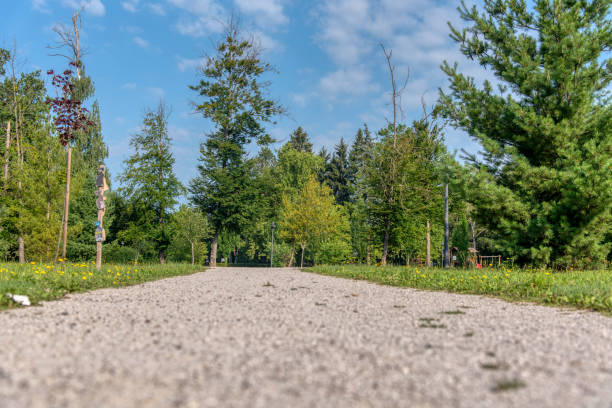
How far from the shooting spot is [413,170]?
1948 centimetres

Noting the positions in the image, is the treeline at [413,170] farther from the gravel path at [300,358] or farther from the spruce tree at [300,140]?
the spruce tree at [300,140]

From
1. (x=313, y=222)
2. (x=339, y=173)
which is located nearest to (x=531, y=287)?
(x=313, y=222)

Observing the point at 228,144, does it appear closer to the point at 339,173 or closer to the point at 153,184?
the point at 153,184

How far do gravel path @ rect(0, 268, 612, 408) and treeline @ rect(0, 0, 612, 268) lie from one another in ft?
25.3

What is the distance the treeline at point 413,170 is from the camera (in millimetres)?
11438

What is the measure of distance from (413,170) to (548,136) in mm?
8057

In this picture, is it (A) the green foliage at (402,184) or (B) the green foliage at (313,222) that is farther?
(B) the green foliage at (313,222)

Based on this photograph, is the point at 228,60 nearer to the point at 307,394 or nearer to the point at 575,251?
the point at 575,251

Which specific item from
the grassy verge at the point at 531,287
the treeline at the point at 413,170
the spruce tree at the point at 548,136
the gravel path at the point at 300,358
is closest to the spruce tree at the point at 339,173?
the treeline at the point at 413,170

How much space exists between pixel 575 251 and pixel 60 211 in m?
23.6

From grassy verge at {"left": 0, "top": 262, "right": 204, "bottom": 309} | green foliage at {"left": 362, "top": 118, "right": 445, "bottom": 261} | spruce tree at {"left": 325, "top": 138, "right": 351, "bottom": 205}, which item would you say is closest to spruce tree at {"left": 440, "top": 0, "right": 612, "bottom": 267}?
green foliage at {"left": 362, "top": 118, "right": 445, "bottom": 261}

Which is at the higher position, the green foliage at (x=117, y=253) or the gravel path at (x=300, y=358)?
the gravel path at (x=300, y=358)

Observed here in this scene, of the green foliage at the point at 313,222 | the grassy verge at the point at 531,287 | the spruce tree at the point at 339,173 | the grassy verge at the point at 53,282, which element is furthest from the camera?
the spruce tree at the point at 339,173

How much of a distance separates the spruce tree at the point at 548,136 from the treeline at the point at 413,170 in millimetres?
46
